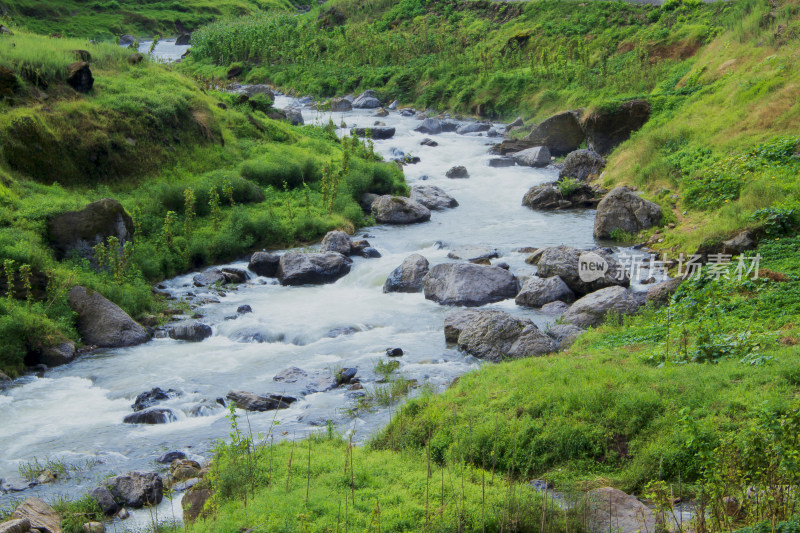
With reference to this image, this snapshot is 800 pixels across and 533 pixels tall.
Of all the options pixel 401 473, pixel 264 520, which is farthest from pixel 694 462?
pixel 264 520

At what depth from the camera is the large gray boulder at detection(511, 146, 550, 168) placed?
29844 mm

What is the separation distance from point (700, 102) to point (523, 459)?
20.7 m

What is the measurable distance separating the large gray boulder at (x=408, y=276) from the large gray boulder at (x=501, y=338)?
385 centimetres

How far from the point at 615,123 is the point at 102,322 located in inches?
811

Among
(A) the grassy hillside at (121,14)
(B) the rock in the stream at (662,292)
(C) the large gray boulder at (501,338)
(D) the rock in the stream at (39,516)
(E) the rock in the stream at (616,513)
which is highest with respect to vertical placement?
(A) the grassy hillside at (121,14)

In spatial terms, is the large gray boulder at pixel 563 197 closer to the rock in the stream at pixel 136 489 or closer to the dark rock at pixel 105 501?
the rock in the stream at pixel 136 489

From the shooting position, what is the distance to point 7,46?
72.6 ft

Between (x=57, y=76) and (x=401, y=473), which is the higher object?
(x=57, y=76)

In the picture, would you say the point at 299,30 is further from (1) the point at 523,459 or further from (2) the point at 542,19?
(1) the point at 523,459

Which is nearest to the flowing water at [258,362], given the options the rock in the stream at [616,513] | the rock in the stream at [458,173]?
the rock in the stream at [616,513]

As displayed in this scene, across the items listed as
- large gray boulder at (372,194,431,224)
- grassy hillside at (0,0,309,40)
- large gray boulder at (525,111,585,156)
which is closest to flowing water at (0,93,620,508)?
large gray boulder at (372,194,431,224)

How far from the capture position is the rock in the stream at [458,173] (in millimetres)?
28933

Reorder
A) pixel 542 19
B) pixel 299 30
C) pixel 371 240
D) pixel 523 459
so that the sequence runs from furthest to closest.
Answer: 1. pixel 299 30
2. pixel 542 19
3. pixel 371 240
4. pixel 523 459

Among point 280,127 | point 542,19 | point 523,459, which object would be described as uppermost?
point 542,19
